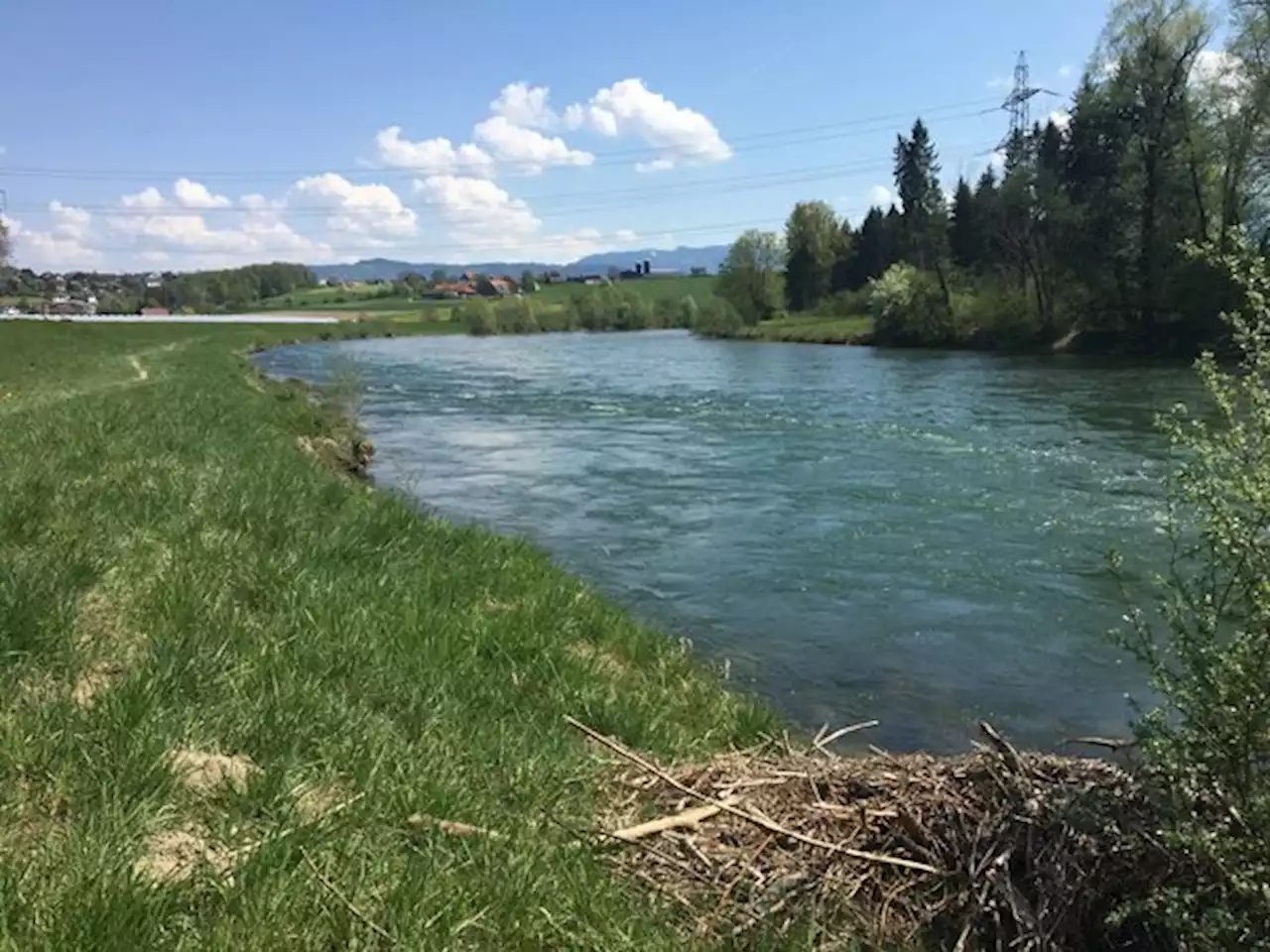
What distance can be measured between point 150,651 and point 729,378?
42841mm

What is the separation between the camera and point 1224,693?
3.79 metres

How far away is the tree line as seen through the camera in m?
49.9

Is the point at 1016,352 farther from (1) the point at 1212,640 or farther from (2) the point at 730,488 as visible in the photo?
(1) the point at 1212,640

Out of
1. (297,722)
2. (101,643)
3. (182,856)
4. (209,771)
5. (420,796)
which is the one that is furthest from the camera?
(101,643)

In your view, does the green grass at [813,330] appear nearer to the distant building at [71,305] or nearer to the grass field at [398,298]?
the grass field at [398,298]

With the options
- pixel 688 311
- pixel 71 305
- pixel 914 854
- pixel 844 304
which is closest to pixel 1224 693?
pixel 914 854

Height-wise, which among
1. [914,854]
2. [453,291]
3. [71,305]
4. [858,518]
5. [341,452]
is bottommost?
[858,518]

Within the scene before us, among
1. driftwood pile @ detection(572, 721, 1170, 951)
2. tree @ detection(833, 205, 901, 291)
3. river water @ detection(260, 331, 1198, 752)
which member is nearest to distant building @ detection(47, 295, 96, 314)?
tree @ detection(833, 205, 901, 291)

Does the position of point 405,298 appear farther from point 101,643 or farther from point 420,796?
point 420,796

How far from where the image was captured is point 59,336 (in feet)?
187

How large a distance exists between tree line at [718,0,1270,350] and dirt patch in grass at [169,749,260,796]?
40.7 m

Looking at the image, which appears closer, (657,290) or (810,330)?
(810,330)

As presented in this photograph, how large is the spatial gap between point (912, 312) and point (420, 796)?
226 ft

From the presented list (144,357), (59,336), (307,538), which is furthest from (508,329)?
(307,538)
